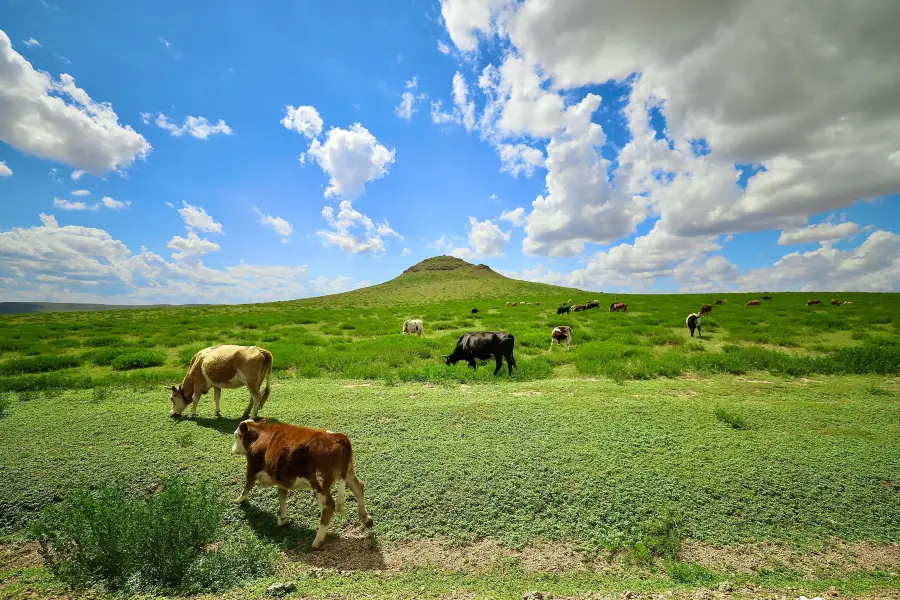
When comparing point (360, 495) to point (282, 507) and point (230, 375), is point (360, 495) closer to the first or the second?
point (282, 507)

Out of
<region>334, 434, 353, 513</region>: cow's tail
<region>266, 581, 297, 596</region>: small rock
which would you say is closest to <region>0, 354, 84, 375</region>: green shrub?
<region>334, 434, 353, 513</region>: cow's tail

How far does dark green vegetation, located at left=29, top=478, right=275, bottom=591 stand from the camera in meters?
3.76

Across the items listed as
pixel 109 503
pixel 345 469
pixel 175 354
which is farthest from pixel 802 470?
pixel 175 354

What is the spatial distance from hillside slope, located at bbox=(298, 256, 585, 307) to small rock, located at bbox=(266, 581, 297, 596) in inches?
2509

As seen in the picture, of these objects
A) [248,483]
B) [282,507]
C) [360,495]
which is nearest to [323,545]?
[360,495]

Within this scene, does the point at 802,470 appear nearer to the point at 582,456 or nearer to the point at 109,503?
the point at 582,456

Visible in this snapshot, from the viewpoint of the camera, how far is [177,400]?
841 centimetres

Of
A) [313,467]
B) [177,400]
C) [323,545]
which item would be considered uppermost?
[313,467]

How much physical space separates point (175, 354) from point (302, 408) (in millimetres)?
13677

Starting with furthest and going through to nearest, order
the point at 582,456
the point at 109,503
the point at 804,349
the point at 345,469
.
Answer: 1. the point at 804,349
2. the point at 582,456
3. the point at 345,469
4. the point at 109,503

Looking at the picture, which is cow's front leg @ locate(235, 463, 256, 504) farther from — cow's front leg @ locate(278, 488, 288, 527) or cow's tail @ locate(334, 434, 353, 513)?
cow's tail @ locate(334, 434, 353, 513)

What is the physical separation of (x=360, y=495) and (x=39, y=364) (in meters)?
18.0

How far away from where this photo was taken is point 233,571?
12.9 feet

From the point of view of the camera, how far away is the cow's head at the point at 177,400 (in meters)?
8.34
